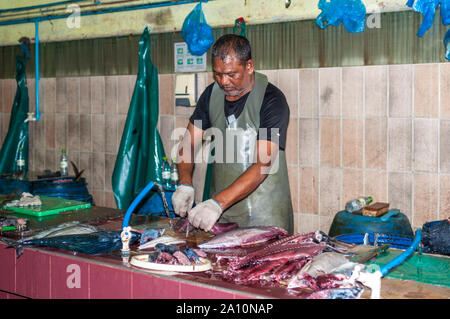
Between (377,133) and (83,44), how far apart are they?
11.4ft

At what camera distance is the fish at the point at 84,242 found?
2.49 m

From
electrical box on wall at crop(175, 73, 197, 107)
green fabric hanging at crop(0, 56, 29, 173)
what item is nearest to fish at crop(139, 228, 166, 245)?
electrical box on wall at crop(175, 73, 197, 107)

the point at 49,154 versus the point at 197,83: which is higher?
the point at 197,83

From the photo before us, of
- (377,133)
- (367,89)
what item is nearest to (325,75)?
(367,89)

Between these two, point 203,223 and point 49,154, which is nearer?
point 203,223

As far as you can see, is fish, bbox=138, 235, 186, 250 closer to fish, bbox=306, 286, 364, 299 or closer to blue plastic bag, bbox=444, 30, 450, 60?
fish, bbox=306, 286, 364, 299

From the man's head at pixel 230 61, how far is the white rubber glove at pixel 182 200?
0.68 metres

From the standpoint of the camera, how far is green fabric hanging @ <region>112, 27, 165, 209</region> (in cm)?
520

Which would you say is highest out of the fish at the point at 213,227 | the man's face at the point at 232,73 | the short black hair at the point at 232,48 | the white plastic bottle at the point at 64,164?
the short black hair at the point at 232,48

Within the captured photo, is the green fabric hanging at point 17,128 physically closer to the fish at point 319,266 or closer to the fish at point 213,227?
the fish at point 213,227

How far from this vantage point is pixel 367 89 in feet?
13.7

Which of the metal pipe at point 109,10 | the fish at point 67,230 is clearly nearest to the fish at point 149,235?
the fish at point 67,230

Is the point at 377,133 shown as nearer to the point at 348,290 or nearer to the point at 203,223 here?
the point at 203,223

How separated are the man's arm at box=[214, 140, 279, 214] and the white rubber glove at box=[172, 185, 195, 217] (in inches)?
11.4
